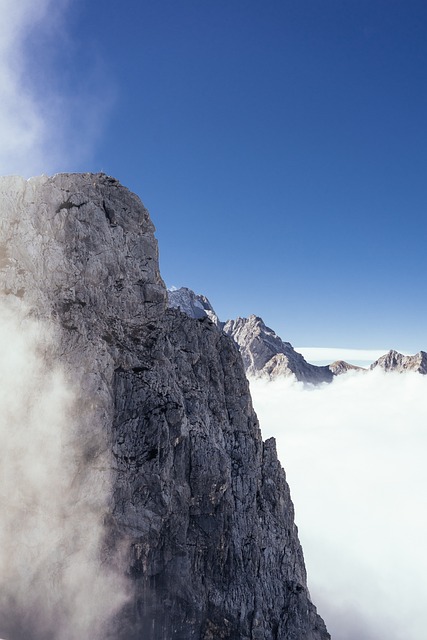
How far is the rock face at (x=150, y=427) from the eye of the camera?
173ft

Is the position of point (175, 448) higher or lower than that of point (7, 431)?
lower

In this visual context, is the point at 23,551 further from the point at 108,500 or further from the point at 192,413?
the point at 192,413

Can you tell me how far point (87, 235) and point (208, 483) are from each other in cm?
4397

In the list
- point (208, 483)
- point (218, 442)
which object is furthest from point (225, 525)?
point (218, 442)

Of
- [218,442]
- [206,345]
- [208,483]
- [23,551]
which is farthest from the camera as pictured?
[206,345]

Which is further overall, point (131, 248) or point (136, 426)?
point (131, 248)

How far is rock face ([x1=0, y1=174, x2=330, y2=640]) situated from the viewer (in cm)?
5262

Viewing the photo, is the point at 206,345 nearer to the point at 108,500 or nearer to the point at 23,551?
the point at 108,500

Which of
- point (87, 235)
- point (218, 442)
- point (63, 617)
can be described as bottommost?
point (63, 617)

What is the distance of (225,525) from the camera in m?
60.7

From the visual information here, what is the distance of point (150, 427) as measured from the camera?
5625 cm

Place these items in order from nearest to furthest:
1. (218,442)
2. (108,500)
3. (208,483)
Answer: (108,500)
(208,483)
(218,442)

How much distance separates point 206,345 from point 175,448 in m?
21.4

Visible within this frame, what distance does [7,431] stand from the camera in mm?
48781
